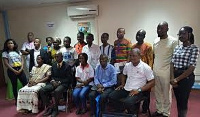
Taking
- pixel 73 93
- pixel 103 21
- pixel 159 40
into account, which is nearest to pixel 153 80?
pixel 159 40

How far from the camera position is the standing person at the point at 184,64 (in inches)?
90.5

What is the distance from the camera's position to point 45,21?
216 inches

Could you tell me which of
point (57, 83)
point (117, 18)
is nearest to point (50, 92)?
point (57, 83)

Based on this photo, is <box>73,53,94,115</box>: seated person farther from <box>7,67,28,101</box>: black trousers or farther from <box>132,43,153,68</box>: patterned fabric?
<box>7,67,28,101</box>: black trousers

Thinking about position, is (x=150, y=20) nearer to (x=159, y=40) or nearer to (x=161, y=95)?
(x=159, y=40)

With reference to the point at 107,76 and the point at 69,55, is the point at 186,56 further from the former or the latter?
the point at 69,55

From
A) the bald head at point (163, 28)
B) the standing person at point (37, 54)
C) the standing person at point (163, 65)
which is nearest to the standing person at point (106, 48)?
the standing person at point (163, 65)

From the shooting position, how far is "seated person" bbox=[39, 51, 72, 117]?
3.54 metres

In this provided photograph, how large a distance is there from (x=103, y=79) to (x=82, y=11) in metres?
2.26

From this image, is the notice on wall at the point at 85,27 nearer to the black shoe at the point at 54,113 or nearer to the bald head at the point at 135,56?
the black shoe at the point at 54,113

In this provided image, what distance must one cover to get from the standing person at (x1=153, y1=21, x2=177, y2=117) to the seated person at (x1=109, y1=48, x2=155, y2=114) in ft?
0.56

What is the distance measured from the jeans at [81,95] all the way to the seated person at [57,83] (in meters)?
0.28

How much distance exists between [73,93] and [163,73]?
5.23 ft

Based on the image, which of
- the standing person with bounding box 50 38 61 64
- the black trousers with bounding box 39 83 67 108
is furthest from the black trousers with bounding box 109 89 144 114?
the standing person with bounding box 50 38 61 64
